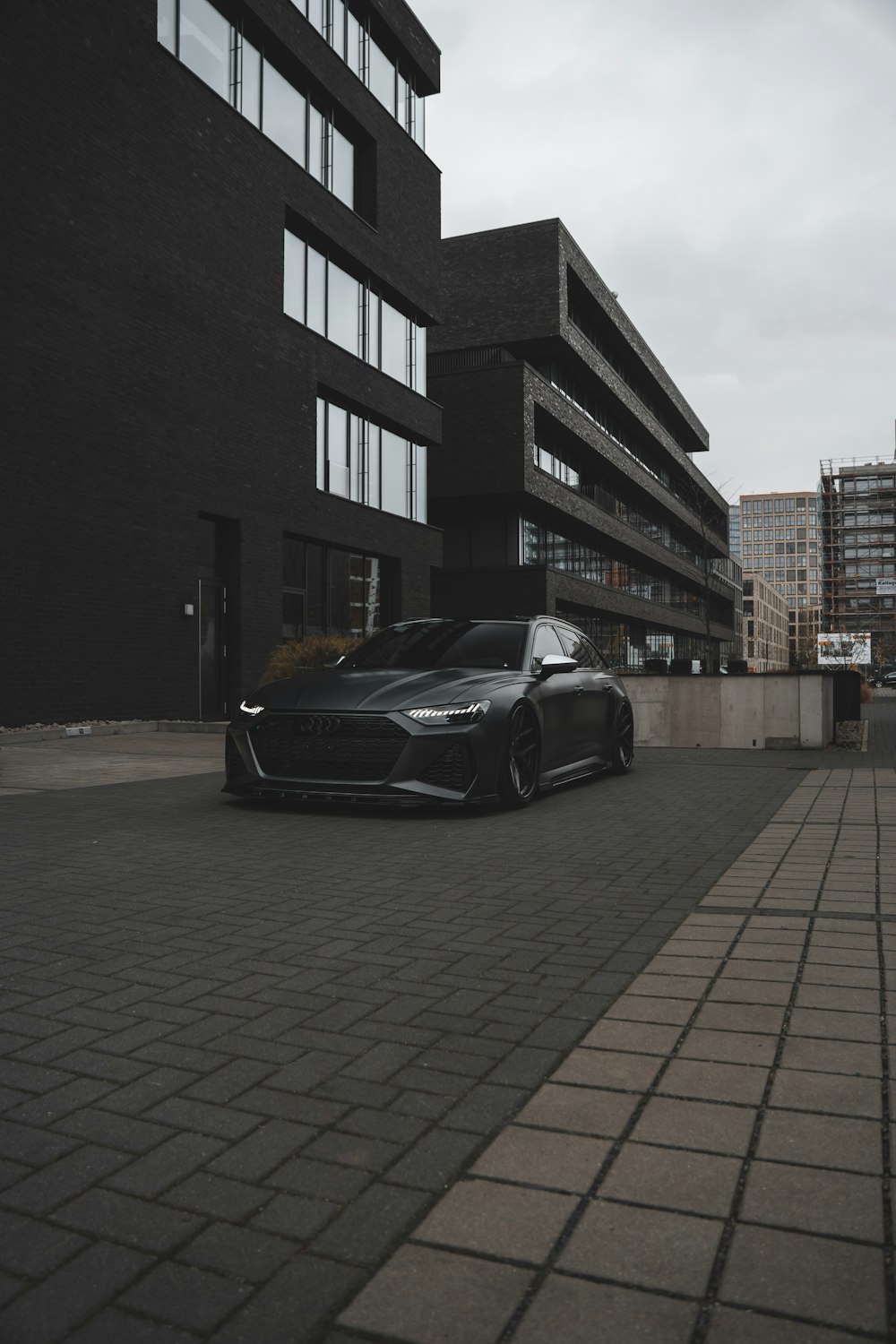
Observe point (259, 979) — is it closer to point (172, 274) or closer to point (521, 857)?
point (521, 857)

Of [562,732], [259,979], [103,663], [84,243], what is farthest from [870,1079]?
[84,243]

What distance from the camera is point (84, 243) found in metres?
17.0

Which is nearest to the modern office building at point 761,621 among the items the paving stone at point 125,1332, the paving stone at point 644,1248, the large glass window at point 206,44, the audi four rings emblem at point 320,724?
the large glass window at point 206,44

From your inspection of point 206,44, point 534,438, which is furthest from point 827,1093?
point 534,438

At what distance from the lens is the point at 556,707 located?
891 centimetres

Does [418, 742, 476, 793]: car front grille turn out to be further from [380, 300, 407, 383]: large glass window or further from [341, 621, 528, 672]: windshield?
[380, 300, 407, 383]: large glass window

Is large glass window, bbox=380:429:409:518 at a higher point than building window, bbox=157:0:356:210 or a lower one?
lower

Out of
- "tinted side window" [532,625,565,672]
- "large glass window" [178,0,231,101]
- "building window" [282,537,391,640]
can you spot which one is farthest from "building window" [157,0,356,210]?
"tinted side window" [532,625,565,672]

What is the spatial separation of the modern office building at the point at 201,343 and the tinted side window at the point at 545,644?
915 cm

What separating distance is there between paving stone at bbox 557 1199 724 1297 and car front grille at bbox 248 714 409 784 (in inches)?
211

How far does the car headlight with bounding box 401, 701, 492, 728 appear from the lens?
7.43 m

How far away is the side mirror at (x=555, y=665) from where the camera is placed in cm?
850

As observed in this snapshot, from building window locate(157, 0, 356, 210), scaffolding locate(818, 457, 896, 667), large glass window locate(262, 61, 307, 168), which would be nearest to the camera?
building window locate(157, 0, 356, 210)

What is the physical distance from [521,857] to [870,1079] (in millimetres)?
3467
